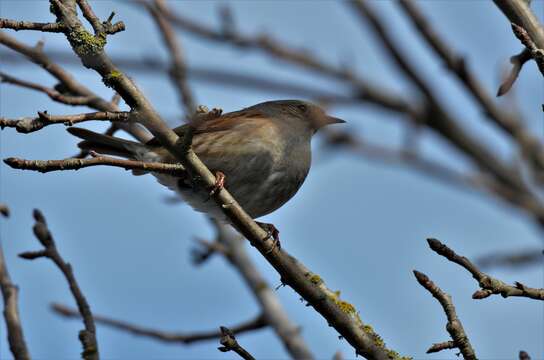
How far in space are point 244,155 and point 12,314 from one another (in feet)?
7.74

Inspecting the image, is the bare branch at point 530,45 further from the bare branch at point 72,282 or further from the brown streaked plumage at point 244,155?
the brown streaked plumage at point 244,155

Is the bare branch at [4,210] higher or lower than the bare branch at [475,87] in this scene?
lower

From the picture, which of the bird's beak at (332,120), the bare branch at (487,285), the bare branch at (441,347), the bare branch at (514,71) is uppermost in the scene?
the bird's beak at (332,120)

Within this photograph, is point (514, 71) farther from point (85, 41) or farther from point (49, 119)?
point (49, 119)

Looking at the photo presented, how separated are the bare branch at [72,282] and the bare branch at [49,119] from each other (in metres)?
1.13

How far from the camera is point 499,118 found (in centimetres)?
572

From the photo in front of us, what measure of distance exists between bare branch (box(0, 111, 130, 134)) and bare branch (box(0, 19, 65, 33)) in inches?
14.8

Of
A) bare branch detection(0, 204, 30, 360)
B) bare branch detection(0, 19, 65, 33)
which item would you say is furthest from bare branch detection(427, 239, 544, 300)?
bare branch detection(0, 204, 30, 360)

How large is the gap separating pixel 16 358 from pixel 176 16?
11.6 ft

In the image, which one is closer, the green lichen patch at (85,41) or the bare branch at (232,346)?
the green lichen patch at (85,41)

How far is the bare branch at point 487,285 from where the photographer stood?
11.3 feet

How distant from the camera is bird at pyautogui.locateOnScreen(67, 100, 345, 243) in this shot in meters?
6.02

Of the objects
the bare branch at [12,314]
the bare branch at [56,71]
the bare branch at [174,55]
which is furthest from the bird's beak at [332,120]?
the bare branch at [12,314]

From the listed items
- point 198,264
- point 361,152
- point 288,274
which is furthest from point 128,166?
point 198,264
